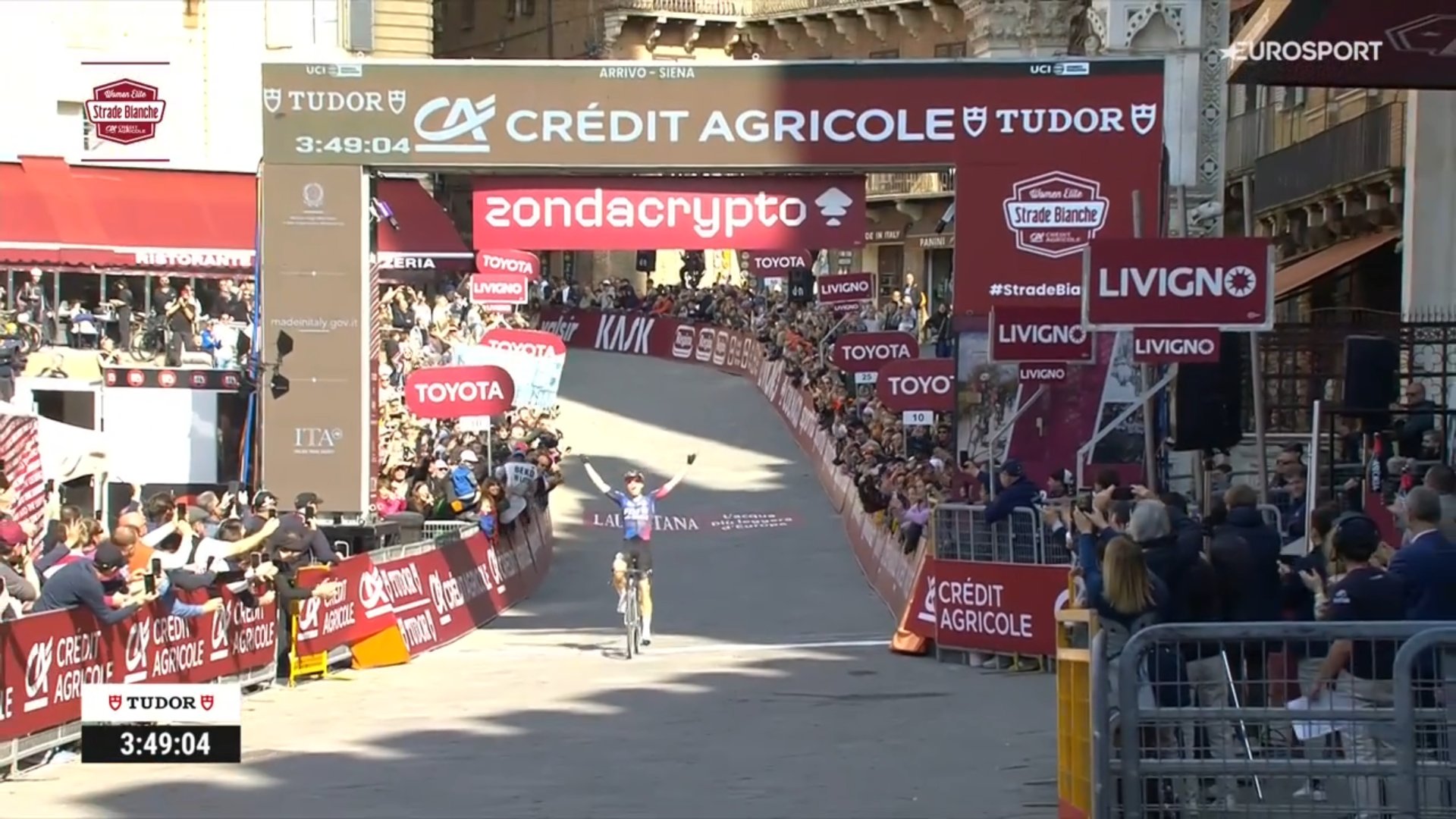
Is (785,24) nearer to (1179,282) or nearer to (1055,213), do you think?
(1055,213)

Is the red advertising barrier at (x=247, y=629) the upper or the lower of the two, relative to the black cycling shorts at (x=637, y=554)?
lower

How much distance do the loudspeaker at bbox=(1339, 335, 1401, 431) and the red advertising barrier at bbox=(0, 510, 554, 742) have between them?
852cm

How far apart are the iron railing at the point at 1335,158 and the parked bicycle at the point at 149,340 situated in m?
17.6

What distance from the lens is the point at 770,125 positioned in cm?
2242

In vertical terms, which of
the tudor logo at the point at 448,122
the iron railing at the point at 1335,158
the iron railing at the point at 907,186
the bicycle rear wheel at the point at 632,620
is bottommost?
the bicycle rear wheel at the point at 632,620

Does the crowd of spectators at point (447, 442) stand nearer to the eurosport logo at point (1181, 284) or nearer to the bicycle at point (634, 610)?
the bicycle at point (634, 610)

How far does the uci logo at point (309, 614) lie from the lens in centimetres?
1972

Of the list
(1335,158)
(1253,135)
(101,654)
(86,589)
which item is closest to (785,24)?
(1253,135)

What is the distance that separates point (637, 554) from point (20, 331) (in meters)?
16.8

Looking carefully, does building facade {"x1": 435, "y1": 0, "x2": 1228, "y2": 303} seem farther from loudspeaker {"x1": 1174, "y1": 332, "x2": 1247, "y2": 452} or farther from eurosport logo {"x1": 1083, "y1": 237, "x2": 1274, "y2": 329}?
eurosport logo {"x1": 1083, "y1": 237, "x2": 1274, "y2": 329}

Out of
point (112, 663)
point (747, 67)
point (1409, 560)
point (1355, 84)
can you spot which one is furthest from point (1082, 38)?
point (1409, 560)

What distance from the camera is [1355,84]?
16.6 m

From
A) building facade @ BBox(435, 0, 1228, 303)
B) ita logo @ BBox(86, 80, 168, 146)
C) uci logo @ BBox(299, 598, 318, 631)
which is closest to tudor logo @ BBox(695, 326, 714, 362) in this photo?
building facade @ BBox(435, 0, 1228, 303)

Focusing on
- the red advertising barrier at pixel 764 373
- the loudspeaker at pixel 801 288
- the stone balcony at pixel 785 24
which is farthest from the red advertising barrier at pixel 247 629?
the stone balcony at pixel 785 24
